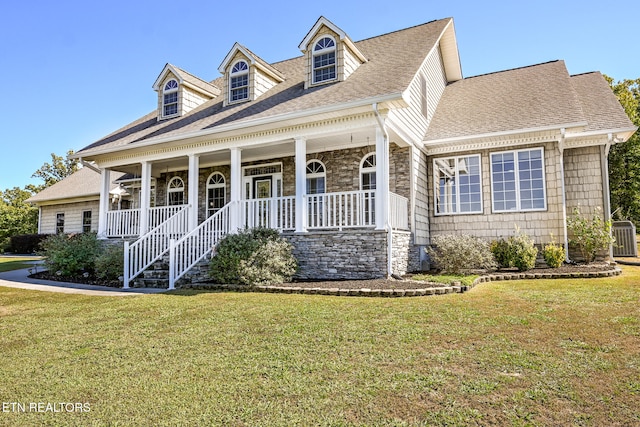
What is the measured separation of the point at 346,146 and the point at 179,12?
18.9 feet

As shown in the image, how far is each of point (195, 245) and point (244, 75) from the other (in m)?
6.01

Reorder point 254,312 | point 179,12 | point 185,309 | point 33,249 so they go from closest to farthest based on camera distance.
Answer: point 254,312, point 185,309, point 179,12, point 33,249

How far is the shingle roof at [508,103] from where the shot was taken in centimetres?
1116

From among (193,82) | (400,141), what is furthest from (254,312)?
(193,82)

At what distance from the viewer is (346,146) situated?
12383 mm

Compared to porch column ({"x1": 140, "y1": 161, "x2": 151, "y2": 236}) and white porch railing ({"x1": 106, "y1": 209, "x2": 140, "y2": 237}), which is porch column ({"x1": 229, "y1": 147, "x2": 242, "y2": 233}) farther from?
white porch railing ({"x1": 106, "y1": 209, "x2": 140, "y2": 237})

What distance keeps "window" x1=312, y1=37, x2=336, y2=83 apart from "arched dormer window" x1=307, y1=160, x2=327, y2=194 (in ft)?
8.24

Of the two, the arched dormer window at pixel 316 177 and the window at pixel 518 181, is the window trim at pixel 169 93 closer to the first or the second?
the arched dormer window at pixel 316 177

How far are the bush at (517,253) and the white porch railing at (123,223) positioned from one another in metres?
10.6

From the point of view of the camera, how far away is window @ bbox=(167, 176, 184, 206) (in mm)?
15773

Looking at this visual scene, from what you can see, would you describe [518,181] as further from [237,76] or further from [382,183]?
[237,76]

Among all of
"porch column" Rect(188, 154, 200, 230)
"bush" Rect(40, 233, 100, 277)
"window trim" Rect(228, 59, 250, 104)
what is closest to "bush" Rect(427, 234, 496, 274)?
"porch column" Rect(188, 154, 200, 230)

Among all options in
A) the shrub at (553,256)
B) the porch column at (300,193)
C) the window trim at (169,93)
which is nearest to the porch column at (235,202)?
the porch column at (300,193)

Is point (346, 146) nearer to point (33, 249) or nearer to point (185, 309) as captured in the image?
point (185, 309)
